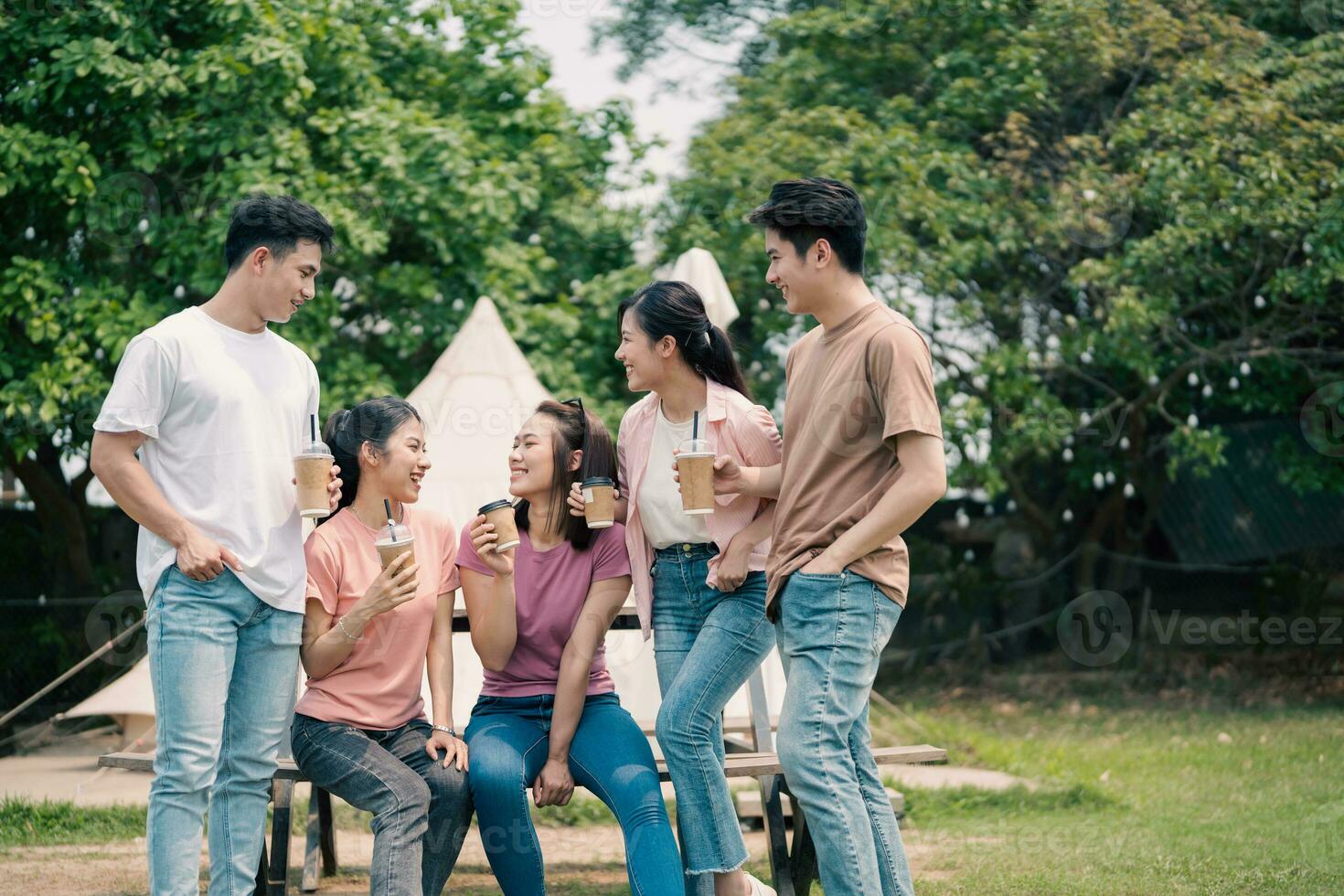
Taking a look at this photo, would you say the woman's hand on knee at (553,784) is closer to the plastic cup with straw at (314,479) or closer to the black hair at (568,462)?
the black hair at (568,462)

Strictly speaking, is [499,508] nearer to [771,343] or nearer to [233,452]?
[233,452]

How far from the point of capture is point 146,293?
8.77 m

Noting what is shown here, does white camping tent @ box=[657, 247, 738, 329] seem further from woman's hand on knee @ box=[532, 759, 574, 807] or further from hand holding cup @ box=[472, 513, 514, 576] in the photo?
woman's hand on knee @ box=[532, 759, 574, 807]

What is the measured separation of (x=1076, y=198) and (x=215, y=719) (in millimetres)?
7963

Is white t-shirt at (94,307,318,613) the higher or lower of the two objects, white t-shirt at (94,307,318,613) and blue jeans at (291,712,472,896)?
the higher

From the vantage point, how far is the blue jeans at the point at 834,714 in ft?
10.2

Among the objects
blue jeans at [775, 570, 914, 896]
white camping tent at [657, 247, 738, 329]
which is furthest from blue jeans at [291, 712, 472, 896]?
white camping tent at [657, 247, 738, 329]

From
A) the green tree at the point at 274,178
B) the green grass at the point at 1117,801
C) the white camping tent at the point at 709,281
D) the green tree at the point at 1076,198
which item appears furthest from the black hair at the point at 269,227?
the green tree at the point at 1076,198

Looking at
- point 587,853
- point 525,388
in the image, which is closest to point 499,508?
point 587,853

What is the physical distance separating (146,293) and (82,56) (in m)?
1.54

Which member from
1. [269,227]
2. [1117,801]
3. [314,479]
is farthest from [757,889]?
[1117,801]

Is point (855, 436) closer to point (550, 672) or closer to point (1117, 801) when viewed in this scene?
point (550, 672)

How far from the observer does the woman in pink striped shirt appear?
3471mm

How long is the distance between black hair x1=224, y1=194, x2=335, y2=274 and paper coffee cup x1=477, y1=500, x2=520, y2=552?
827mm
